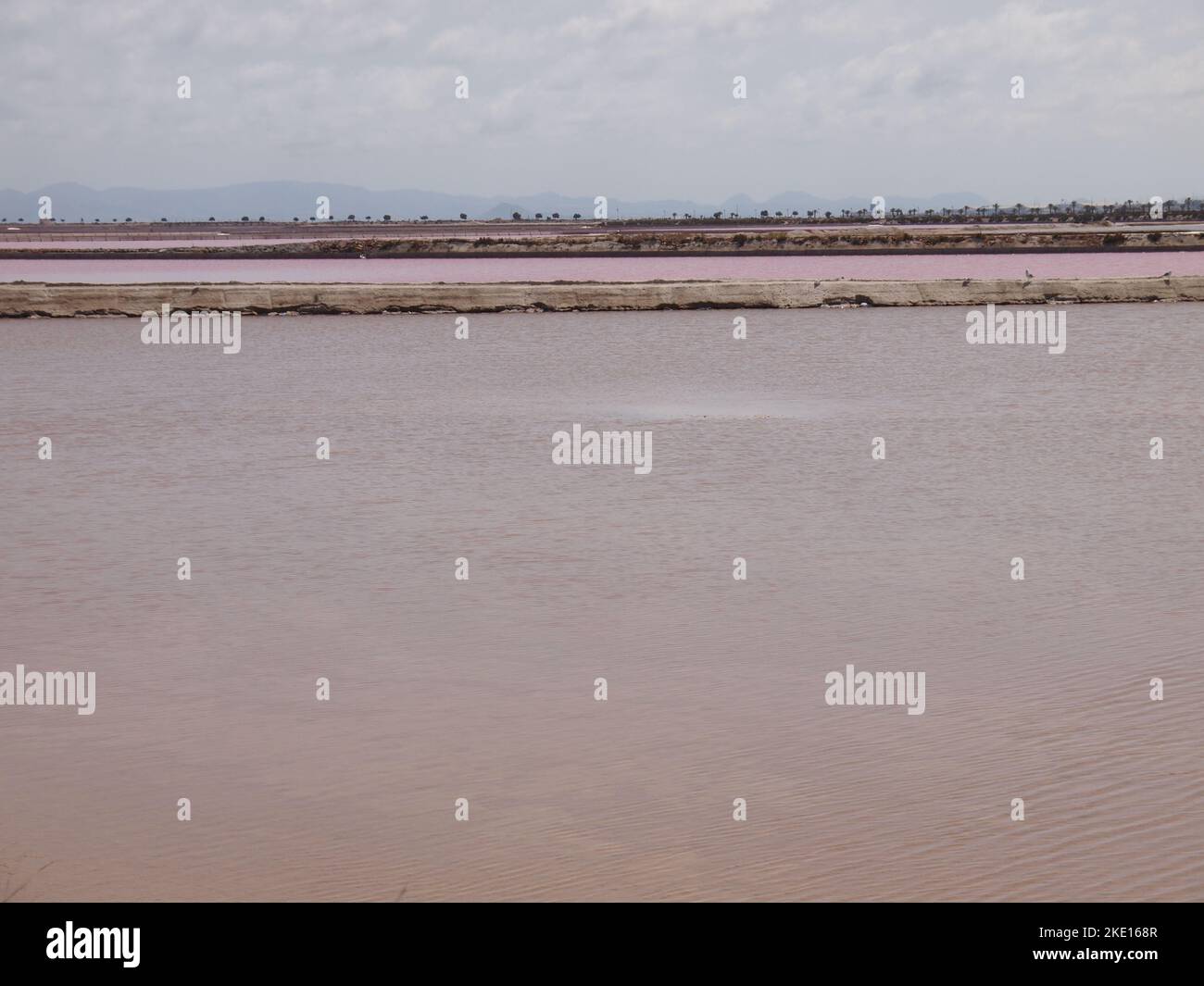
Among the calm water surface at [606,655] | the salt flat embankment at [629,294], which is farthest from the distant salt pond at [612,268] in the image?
the calm water surface at [606,655]

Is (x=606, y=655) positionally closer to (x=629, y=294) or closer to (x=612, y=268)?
(x=629, y=294)

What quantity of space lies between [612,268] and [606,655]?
118ft

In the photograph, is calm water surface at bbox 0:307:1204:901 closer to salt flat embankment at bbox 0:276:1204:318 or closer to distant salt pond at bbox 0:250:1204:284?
salt flat embankment at bbox 0:276:1204:318

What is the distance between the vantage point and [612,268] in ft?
132

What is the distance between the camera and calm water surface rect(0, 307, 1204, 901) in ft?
11.5

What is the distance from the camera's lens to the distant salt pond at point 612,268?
3284 cm

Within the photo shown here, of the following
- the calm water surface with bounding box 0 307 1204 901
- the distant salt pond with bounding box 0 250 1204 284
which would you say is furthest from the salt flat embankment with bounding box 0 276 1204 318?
the calm water surface with bounding box 0 307 1204 901

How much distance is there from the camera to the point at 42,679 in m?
4.85

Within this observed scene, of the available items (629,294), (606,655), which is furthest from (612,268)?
(606,655)

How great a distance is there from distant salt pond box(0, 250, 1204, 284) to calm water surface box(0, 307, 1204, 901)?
786 inches

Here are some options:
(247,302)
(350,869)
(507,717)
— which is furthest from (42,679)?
(247,302)

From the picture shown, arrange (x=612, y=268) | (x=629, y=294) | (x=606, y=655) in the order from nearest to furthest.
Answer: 1. (x=606, y=655)
2. (x=629, y=294)
3. (x=612, y=268)

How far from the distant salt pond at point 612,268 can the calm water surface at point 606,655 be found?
19976 mm

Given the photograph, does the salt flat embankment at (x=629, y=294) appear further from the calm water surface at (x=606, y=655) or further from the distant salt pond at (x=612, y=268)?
the calm water surface at (x=606, y=655)
